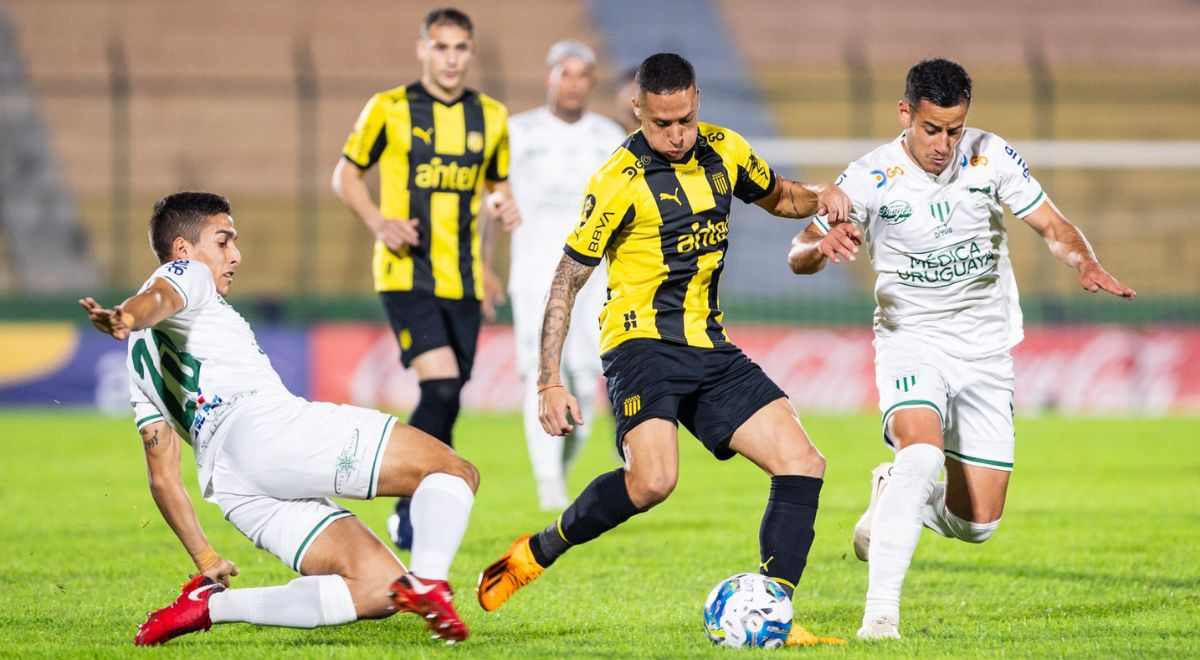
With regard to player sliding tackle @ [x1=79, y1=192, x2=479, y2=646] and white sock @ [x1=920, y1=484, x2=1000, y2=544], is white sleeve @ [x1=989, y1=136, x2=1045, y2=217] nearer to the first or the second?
white sock @ [x1=920, y1=484, x2=1000, y2=544]

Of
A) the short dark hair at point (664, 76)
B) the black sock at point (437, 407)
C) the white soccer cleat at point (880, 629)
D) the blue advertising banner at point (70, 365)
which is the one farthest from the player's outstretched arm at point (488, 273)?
the blue advertising banner at point (70, 365)

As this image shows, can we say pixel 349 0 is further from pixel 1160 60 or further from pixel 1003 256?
pixel 1003 256

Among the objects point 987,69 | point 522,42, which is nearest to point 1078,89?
point 987,69

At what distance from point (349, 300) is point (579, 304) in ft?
30.9

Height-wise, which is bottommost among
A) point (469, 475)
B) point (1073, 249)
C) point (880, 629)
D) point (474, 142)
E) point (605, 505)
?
point (880, 629)

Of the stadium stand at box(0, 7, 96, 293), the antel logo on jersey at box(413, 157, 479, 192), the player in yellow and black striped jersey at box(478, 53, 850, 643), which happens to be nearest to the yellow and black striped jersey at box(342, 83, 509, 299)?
the antel logo on jersey at box(413, 157, 479, 192)

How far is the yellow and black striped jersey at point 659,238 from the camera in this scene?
18.0 feet

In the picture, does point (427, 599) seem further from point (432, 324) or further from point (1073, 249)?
point (432, 324)

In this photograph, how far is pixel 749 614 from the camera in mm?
4973

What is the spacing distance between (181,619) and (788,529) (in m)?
2.03

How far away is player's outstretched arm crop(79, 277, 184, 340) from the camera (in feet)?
14.5

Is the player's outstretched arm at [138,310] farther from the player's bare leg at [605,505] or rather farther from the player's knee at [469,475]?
the player's bare leg at [605,505]

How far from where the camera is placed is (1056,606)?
5922 mm

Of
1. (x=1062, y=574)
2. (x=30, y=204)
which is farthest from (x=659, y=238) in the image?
(x=30, y=204)
